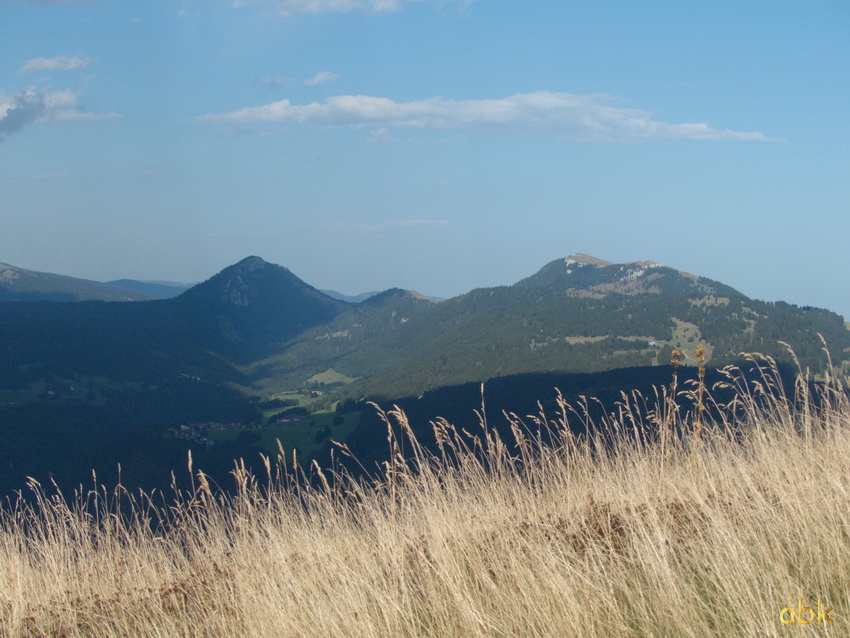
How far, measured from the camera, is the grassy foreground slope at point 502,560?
3.37 metres

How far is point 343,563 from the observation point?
14.1ft

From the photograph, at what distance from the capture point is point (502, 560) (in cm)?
414

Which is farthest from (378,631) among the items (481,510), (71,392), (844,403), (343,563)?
(71,392)

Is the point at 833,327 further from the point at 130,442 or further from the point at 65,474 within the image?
the point at 65,474

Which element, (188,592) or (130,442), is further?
(130,442)

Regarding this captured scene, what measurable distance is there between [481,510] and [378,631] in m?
1.75

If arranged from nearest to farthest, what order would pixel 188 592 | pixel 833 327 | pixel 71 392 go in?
pixel 188 592 → pixel 833 327 → pixel 71 392

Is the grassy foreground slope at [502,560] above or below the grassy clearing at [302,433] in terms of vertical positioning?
above

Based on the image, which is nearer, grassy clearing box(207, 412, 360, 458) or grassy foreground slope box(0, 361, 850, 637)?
grassy foreground slope box(0, 361, 850, 637)

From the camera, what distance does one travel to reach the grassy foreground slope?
337 cm

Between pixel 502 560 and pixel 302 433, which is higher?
pixel 502 560

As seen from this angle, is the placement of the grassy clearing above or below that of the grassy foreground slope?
below

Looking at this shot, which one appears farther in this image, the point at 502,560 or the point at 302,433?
the point at 302,433

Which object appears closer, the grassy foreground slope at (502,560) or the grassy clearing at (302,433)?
the grassy foreground slope at (502,560)
